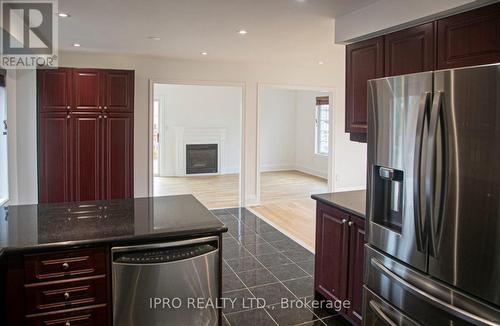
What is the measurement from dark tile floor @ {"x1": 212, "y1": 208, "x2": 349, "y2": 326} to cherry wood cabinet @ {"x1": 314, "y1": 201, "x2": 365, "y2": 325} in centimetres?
23

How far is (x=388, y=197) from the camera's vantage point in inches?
80.5

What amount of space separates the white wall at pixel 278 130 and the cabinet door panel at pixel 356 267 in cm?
816

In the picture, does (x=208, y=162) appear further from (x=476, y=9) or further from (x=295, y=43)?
(x=476, y=9)

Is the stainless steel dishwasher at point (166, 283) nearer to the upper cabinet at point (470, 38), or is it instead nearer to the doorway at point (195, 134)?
the upper cabinet at point (470, 38)

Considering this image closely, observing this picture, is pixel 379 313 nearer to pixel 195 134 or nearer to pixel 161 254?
pixel 161 254

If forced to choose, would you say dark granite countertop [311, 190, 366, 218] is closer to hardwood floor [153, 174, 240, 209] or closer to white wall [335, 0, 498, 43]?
white wall [335, 0, 498, 43]

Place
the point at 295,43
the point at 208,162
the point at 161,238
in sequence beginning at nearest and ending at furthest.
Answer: the point at 161,238 → the point at 295,43 → the point at 208,162

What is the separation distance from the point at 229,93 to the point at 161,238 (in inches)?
329

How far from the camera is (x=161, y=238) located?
210 cm

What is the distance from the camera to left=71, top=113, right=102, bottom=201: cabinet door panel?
5.09m

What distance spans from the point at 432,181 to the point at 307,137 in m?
8.86

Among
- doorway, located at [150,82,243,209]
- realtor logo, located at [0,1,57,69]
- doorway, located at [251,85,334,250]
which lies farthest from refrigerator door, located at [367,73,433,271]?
doorway, located at [150,82,243,209]

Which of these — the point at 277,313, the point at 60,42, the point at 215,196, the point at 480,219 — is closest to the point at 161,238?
the point at 277,313

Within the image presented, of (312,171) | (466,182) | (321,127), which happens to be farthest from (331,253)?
(312,171)
